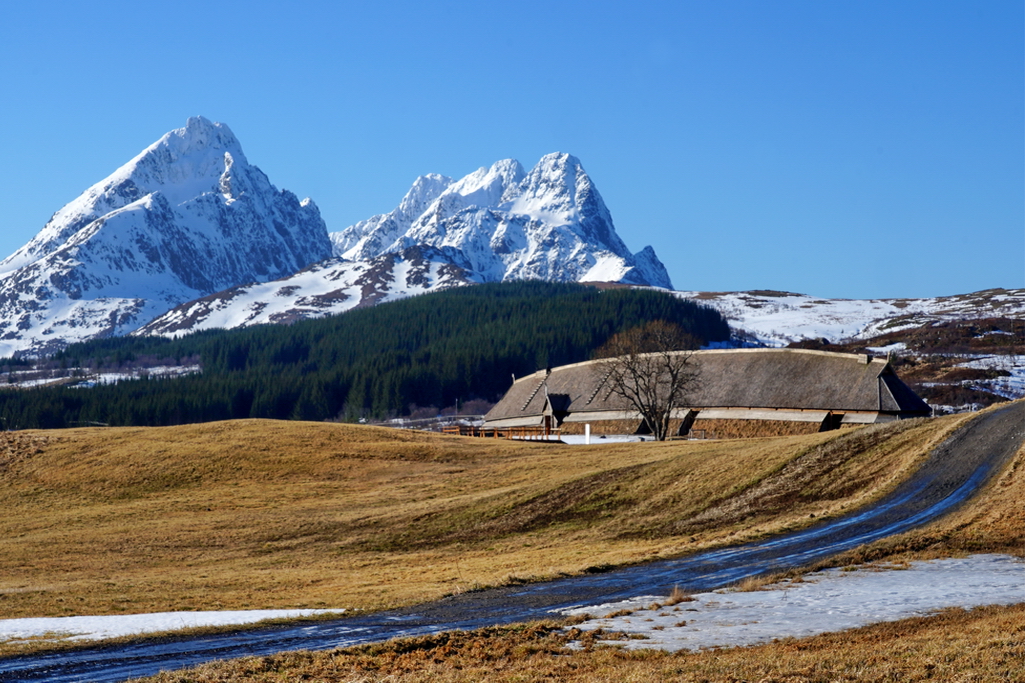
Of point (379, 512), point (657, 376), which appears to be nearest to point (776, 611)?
point (379, 512)

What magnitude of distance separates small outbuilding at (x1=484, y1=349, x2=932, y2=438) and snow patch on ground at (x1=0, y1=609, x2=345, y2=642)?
66212 millimetres

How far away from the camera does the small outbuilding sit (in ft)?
277

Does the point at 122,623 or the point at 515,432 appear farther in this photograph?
the point at 515,432

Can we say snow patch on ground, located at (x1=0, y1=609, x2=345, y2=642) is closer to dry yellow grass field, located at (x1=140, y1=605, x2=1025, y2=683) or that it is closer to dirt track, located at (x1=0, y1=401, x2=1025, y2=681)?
dirt track, located at (x1=0, y1=401, x2=1025, y2=681)

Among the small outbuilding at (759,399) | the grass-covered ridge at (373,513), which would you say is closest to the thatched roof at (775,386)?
the small outbuilding at (759,399)

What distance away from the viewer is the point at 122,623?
2653 centimetres

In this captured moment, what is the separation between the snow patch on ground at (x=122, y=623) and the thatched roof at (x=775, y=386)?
6708cm

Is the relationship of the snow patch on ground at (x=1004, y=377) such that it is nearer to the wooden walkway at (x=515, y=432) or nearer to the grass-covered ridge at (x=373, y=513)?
the wooden walkway at (x=515, y=432)

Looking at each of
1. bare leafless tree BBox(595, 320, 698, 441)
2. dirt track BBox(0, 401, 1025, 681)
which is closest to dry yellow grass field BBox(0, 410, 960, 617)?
dirt track BBox(0, 401, 1025, 681)

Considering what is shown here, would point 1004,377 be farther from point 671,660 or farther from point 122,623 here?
point 122,623

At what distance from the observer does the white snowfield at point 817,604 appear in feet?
70.6

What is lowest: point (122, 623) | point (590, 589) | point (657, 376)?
point (122, 623)

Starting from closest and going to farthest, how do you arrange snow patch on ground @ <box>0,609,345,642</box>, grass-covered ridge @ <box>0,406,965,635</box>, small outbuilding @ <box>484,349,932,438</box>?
snow patch on ground @ <box>0,609,345,642</box>
grass-covered ridge @ <box>0,406,965,635</box>
small outbuilding @ <box>484,349,932,438</box>

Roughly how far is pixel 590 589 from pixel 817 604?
685 cm
